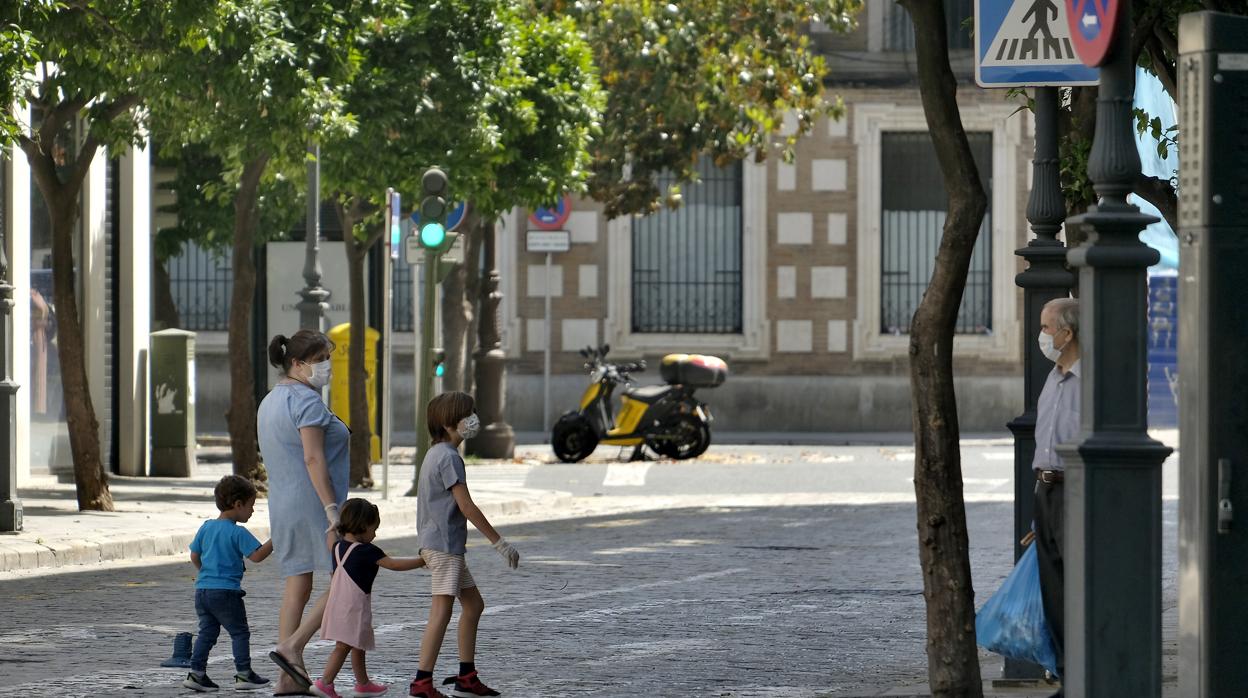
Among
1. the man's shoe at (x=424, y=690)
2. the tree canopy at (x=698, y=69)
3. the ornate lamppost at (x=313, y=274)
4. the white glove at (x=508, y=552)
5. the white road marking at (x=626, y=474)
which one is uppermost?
the tree canopy at (x=698, y=69)

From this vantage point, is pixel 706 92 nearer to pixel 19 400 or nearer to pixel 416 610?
pixel 19 400

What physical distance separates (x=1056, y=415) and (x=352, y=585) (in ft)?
8.82

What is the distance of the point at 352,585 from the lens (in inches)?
341

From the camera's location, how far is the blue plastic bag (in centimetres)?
812

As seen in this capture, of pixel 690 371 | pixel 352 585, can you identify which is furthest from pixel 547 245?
pixel 352 585

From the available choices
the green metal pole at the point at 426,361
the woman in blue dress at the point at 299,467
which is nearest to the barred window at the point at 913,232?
the green metal pole at the point at 426,361

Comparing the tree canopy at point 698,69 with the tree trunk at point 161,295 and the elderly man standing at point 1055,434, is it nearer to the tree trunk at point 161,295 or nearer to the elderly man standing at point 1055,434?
the tree trunk at point 161,295

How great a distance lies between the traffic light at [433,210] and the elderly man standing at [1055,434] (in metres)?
12.2

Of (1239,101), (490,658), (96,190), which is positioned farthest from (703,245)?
(1239,101)

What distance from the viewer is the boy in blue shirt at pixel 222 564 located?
8992mm

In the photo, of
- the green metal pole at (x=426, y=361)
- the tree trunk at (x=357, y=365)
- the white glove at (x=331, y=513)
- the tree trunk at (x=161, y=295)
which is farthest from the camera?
the tree trunk at (x=161, y=295)

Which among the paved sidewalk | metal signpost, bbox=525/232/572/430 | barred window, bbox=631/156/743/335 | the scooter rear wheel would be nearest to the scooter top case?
the scooter rear wheel

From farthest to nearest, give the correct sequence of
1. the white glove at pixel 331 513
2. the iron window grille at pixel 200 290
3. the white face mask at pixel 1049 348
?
the iron window grille at pixel 200 290, the white glove at pixel 331 513, the white face mask at pixel 1049 348

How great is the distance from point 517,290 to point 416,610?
22324 millimetres
